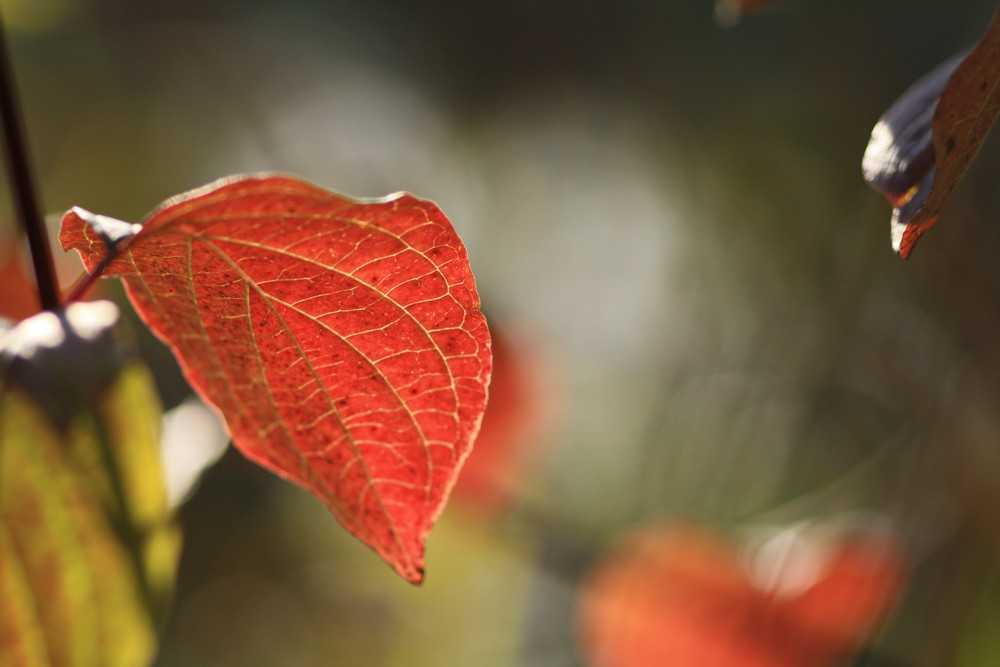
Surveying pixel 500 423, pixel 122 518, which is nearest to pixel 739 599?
pixel 500 423

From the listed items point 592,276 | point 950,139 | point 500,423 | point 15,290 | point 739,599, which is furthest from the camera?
point 592,276

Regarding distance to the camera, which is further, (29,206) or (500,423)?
(500,423)

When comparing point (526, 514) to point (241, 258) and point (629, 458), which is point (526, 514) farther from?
point (629, 458)

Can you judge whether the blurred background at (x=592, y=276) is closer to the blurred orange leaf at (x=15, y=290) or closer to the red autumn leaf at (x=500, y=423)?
the red autumn leaf at (x=500, y=423)

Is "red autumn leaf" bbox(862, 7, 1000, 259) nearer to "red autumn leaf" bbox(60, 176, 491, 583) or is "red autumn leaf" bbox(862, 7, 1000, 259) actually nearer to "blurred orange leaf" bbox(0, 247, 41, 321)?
"red autumn leaf" bbox(60, 176, 491, 583)

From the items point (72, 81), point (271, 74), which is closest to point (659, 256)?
point (271, 74)

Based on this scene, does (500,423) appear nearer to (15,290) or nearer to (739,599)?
(739,599)

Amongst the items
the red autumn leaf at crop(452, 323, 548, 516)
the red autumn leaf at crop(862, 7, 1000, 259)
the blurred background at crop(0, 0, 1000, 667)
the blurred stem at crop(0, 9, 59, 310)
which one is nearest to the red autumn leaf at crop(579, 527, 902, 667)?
the blurred background at crop(0, 0, 1000, 667)

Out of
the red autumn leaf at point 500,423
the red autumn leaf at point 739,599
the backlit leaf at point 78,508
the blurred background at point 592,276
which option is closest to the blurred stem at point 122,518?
the backlit leaf at point 78,508
